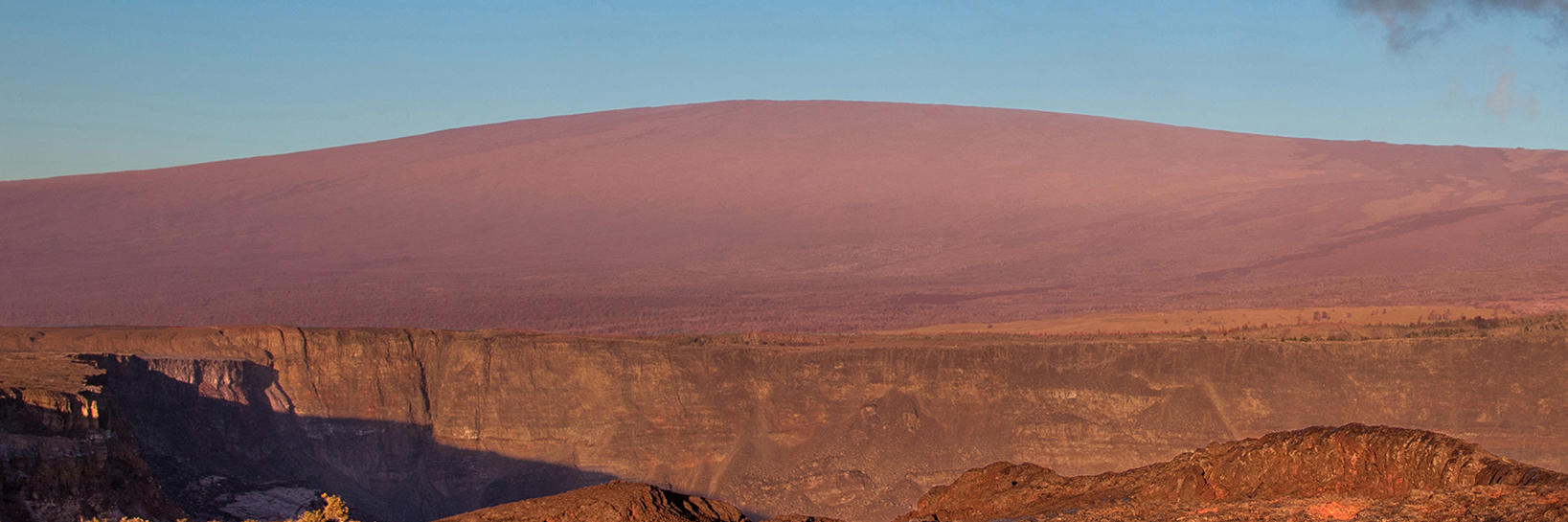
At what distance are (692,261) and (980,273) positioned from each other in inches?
579

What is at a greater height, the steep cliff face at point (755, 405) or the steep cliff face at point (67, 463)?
the steep cliff face at point (67, 463)

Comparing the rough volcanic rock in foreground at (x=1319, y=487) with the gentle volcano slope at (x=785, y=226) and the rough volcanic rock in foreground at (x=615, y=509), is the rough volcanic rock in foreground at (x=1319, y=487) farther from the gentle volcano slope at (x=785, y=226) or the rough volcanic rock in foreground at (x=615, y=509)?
the gentle volcano slope at (x=785, y=226)

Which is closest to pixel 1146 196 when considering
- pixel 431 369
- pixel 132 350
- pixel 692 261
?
pixel 692 261

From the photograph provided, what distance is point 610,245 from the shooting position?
7144 cm

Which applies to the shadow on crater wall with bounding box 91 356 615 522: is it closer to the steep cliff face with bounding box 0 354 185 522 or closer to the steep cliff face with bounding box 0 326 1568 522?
the steep cliff face with bounding box 0 326 1568 522

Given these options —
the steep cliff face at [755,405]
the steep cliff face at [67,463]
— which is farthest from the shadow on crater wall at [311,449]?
the steep cliff face at [67,463]

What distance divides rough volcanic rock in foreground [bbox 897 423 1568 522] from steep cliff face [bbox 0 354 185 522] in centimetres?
1221

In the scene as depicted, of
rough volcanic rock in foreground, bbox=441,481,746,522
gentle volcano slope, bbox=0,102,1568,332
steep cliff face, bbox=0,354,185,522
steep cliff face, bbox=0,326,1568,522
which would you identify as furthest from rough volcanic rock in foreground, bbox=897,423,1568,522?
gentle volcano slope, bbox=0,102,1568,332

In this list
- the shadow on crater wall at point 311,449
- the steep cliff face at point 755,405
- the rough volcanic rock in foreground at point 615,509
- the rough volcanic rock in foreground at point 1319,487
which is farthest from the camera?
the steep cliff face at point 755,405

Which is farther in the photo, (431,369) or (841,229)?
(841,229)

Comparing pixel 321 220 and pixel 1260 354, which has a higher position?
pixel 321 220

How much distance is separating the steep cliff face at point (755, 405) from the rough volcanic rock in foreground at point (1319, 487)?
21564 mm

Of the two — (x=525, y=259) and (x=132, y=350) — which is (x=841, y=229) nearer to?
(x=525, y=259)

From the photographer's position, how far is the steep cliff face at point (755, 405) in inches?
1273
